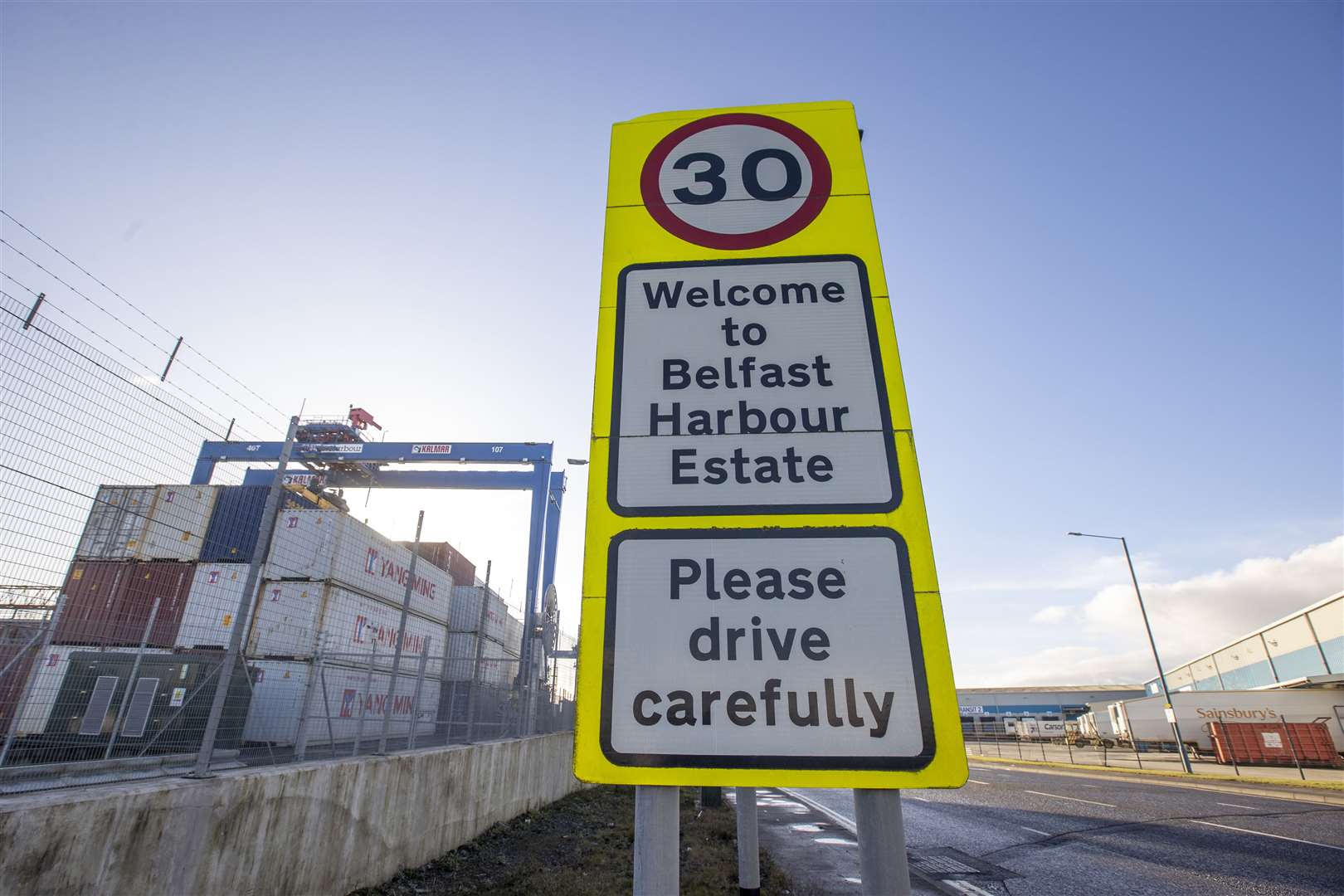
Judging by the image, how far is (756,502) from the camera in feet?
4.69

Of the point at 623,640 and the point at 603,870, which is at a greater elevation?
the point at 623,640

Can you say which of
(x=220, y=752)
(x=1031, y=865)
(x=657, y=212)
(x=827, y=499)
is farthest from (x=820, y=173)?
(x=1031, y=865)

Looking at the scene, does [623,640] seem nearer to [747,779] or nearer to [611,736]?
[611,736]

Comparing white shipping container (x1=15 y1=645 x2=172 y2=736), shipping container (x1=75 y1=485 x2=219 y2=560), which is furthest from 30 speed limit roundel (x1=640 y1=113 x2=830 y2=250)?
white shipping container (x1=15 y1=645 x2=172 y2=736)

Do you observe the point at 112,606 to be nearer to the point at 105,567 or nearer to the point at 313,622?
the point at 105,567

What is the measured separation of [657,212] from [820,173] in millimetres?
515

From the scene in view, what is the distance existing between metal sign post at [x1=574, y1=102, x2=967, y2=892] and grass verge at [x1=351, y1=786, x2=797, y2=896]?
363cm

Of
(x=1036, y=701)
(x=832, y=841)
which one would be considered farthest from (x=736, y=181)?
(x=1036, y=701)

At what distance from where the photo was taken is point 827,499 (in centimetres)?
142

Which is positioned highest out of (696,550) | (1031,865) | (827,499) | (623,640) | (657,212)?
(657,212)

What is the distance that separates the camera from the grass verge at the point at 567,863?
532cm

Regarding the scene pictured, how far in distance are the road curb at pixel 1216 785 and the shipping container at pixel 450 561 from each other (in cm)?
1677

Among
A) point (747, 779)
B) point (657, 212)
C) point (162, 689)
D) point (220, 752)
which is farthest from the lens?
point (162, 689)

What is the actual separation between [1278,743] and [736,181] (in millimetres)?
31898
